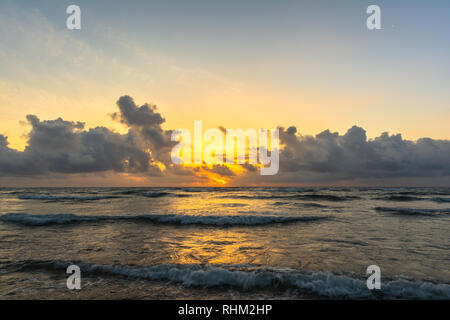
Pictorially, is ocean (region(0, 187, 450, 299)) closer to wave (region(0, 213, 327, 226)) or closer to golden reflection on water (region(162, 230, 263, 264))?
golden reflection on water (region(162, 230, 263, 264))

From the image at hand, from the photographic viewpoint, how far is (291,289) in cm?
709

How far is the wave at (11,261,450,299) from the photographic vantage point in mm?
6805

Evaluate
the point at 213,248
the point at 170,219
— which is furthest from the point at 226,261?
the point at 170,219

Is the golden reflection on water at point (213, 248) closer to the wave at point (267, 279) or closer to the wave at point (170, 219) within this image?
the wave at point (267, 279)

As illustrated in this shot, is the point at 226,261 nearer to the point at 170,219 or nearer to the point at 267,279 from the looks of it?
the point at 267,279

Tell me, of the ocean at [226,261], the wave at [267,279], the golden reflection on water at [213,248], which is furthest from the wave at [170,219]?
the wave at [267,279]

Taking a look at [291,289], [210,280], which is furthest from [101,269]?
[291,289]

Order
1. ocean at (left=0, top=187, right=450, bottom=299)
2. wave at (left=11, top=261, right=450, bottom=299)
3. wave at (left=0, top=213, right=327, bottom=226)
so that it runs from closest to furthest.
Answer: wave at (left=11, top=261, right=450, bottom=299)
ocean at (left=0, top=187, right=450, bottom=299)
wave at (left=0, top=213, right=327, bottom=226)

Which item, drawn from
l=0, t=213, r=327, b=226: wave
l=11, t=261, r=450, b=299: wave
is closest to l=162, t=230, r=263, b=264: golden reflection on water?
l=11, t=261, r=450, b=299: wave

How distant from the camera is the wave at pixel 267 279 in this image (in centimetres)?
680

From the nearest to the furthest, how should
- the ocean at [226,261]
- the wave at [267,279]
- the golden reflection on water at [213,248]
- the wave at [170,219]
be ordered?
the wave at [267,279]
the ocean at [226,261]
the golden reflection on water at [213,248]
the wave at [170,219]

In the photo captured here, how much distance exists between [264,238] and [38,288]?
10205 millimetres
